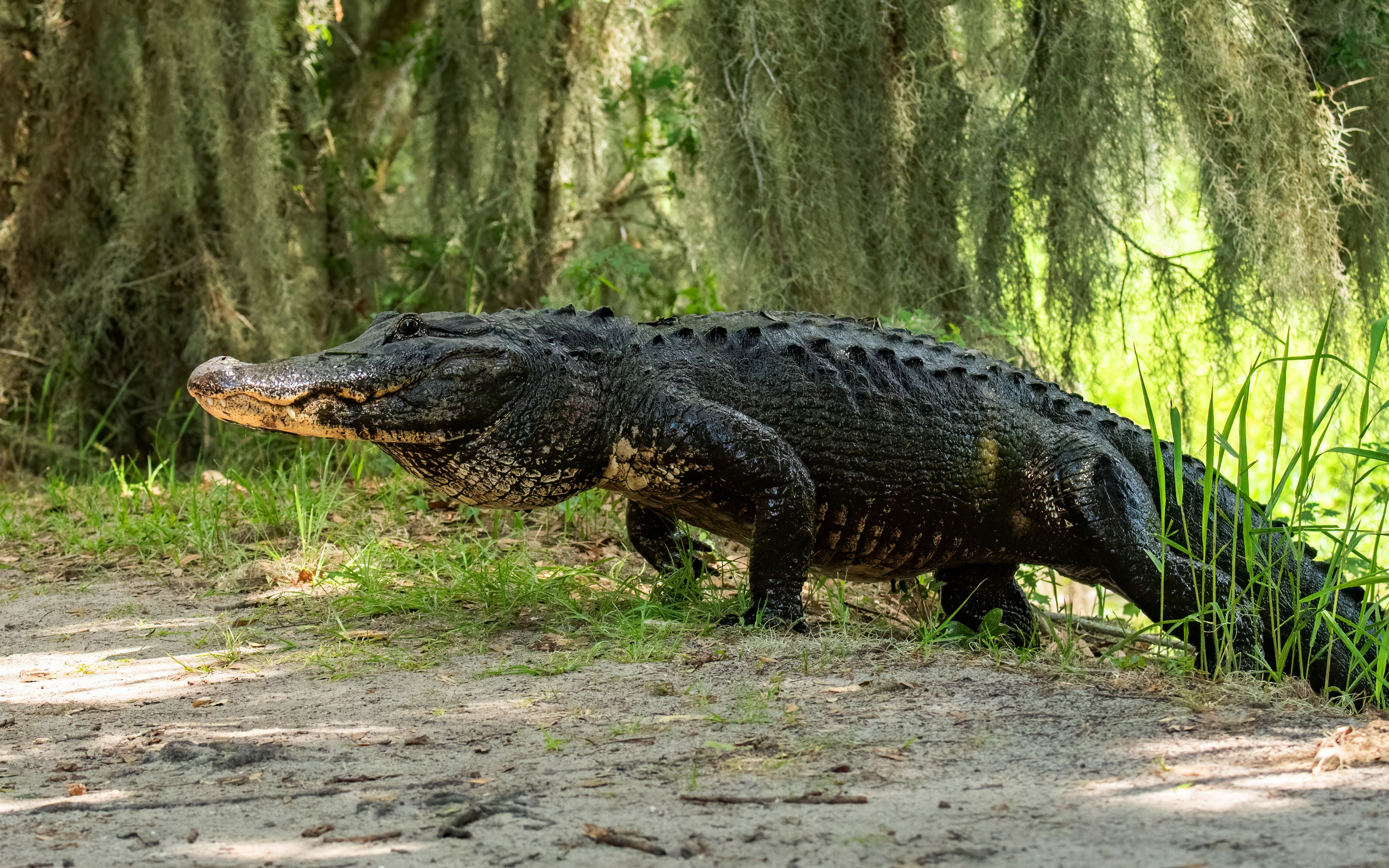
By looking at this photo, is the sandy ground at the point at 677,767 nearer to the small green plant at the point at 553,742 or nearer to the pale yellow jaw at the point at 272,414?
the small green plant at the point at 553,742

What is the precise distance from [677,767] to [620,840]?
42cm

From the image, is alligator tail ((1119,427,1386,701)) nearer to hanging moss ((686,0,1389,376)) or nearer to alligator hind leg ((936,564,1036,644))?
alligator hind leg ((936,564,1036,644))

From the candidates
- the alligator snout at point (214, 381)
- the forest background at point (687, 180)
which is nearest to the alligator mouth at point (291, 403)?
the alligator snout at point (214, 381)

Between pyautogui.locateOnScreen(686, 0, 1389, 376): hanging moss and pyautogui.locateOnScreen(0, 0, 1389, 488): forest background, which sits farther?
pyautogui.locateOnScreen(0, 0, 1389, 488): forest background

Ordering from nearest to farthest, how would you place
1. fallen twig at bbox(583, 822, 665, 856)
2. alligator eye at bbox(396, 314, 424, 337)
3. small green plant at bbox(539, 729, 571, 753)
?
fallen twig at bbox(583, 822, 665, 856)
small green plant at bbox(539, 729, 571, 753)
alligator eye at bbox(396, 314, 424, 337)

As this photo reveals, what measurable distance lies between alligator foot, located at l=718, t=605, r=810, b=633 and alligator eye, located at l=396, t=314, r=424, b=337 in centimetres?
137

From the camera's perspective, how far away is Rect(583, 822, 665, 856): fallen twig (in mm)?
2010

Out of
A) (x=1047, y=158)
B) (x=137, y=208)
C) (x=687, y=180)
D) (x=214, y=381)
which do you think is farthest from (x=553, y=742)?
(x=137, y=208)

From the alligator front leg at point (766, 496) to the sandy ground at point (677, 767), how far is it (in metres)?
0.20

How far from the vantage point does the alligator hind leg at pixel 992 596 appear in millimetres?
4234

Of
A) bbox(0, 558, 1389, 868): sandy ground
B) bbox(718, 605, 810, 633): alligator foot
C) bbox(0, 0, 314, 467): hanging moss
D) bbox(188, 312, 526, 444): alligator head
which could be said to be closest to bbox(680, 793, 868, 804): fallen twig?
bbox(0, 558, 1389, 868): sandy ground

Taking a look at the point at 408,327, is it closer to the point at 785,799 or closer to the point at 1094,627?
the point at 785,799

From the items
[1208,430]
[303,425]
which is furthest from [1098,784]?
[303,425]

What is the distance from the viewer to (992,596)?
428 centimetres
